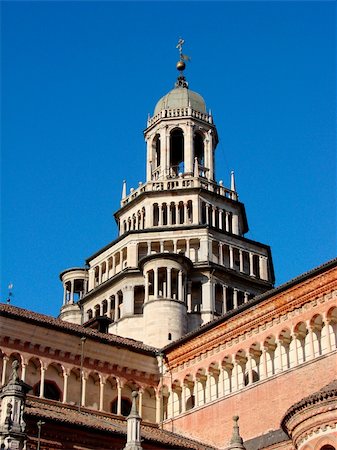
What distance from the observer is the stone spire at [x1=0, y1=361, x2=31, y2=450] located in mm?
26266

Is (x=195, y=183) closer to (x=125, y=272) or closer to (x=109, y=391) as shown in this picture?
(x=125, y=272)

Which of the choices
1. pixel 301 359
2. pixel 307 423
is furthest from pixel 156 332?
pixel 307 423

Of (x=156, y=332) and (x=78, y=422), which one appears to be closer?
(x=78, y=422)

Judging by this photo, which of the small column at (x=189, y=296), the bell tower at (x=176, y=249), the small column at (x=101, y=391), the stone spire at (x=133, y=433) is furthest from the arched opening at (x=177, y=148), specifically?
the stone spire at (x=133, y=433)

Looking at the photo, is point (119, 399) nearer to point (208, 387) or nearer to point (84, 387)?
point (84, 387)

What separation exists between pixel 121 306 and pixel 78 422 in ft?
64.6

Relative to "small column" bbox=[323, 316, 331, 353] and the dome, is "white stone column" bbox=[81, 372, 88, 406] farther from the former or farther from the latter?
the dome

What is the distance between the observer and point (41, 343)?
4356 centimetres

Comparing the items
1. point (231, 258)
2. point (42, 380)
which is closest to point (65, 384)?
point (42, 380)

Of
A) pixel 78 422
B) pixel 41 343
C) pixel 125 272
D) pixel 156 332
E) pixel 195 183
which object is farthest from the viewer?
pixel 195 183

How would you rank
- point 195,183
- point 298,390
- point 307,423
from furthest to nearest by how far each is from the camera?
1. point 195,183
2. point 298,390
3. point 307,423

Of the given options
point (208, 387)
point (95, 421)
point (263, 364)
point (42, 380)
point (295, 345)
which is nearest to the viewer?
point (95, 421)

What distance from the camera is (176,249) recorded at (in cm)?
5753

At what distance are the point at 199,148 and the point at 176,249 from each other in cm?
1089
